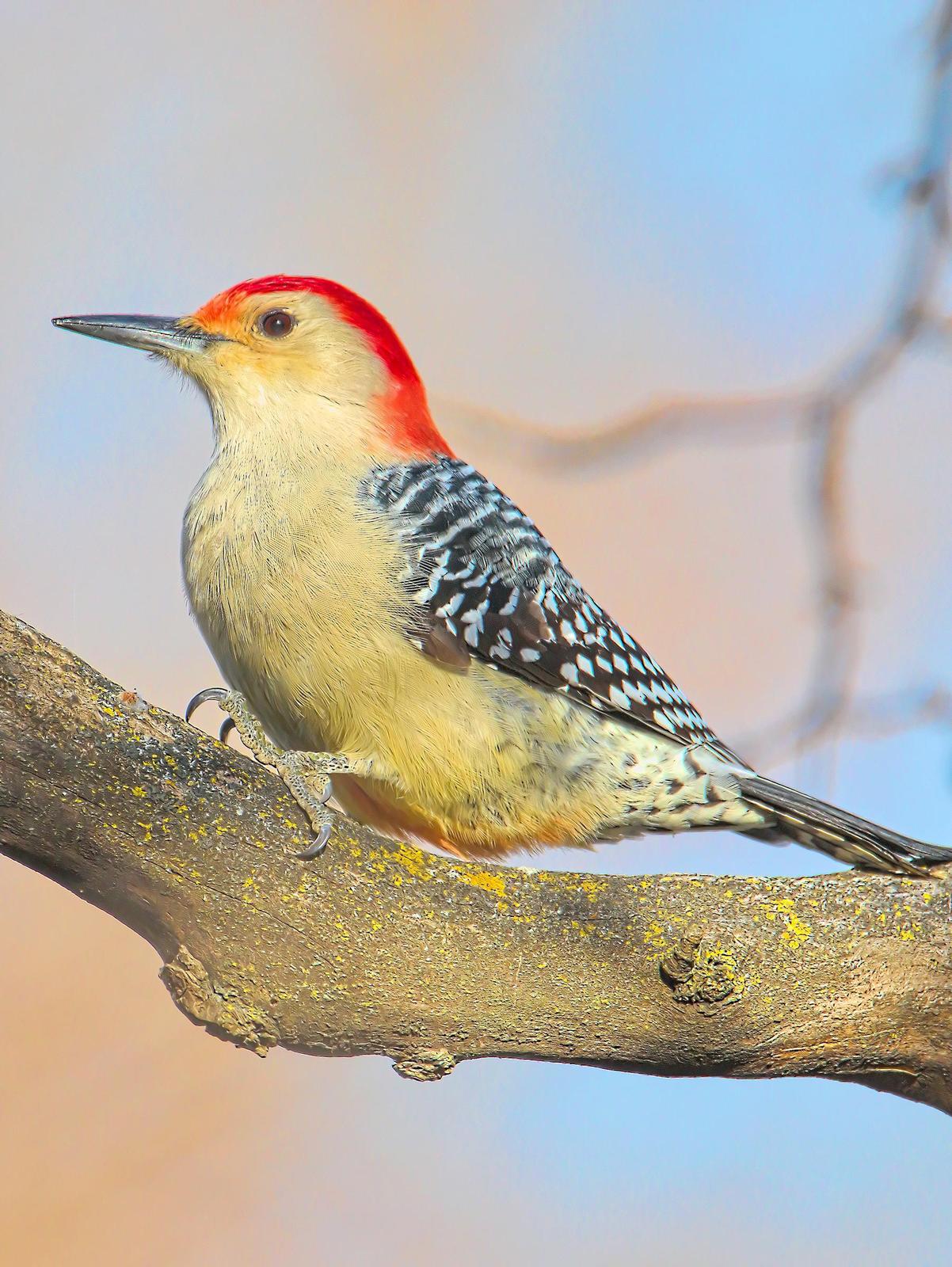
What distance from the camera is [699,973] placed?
2400mm

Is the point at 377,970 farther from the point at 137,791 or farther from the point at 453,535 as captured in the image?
the point at 453,535

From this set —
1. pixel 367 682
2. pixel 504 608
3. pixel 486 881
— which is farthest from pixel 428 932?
Answer: pixel 504 608

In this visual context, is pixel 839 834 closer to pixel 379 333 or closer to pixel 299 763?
pixel 299 763

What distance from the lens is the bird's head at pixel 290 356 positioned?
345 cm

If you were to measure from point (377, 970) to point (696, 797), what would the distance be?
4.07ft

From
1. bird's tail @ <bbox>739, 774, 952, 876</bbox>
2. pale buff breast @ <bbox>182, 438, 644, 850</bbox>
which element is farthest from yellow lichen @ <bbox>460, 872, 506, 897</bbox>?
bird's tail @ <bbox>739, 774, 952, 876</bbox>

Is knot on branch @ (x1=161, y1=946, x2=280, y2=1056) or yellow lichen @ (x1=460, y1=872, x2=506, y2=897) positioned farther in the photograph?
yellow lichen @ (x1=460, y1=872, x2=506, y2=897)

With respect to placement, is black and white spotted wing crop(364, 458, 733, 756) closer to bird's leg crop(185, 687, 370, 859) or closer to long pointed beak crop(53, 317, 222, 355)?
bird's leg crop(185, 687, 370, 859)

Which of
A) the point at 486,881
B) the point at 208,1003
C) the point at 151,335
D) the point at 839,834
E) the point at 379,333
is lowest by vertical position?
the point at 208,1003

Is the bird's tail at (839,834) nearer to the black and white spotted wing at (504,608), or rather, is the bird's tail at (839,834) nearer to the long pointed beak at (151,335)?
the black and white spotted wing at (504,608)

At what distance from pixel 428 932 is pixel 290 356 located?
1890 millimetres

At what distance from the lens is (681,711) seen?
3.39 m

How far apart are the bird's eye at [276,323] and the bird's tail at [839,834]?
6.21 ft

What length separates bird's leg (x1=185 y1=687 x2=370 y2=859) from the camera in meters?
2.37
